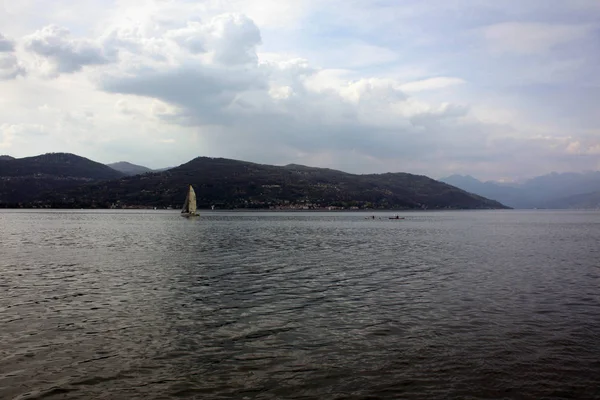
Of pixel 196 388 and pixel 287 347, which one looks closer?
pixel 196 388

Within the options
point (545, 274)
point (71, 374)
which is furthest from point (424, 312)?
point (545, 274)

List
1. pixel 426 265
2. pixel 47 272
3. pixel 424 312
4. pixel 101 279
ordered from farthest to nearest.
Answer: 1. pixel 426 265
2. pixel 47 272
3. pixel 101 279
4. pixel 424 312

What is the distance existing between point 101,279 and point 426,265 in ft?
118

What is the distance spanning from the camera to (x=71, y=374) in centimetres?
1766

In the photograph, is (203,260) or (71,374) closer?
(71,374)

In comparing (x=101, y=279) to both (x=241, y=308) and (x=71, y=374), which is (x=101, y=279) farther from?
(x=71, y=374)

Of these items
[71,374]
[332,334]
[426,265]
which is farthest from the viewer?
[426,265]

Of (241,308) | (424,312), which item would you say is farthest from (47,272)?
(424,312)

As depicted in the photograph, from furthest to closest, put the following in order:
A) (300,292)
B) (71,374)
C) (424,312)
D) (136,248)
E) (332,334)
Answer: (136,248) → (300,292) → (424,312) → (332,334) → (71,374)

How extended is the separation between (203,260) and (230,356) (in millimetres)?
37472

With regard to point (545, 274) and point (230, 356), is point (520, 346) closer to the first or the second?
point (230, 356)

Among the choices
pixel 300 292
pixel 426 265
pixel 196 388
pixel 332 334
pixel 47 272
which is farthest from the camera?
pixel 426 265

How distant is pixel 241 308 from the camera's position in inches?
1155

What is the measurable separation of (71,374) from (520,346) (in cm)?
2077
